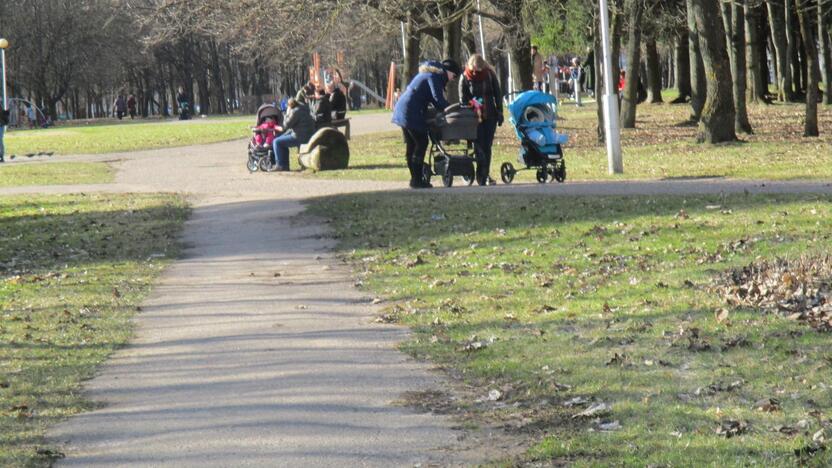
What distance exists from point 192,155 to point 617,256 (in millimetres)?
26544

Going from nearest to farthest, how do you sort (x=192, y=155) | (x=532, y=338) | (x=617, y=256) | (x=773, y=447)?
(x=773, y=447) < (x=532, y=338) < (x=617, y=256) < (x=192, y=155)

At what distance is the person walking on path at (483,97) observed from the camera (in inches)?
860

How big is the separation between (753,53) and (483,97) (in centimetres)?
2446

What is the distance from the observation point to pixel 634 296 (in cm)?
1124

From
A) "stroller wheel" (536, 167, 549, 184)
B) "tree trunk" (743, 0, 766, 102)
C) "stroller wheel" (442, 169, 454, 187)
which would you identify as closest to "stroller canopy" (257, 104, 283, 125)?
"stroller wheel" (442, 169, 454, 187)

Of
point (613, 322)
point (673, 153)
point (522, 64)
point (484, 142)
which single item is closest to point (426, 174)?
point (484, 142)

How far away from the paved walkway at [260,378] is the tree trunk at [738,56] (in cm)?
1834

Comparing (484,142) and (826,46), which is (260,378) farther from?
(826,46)

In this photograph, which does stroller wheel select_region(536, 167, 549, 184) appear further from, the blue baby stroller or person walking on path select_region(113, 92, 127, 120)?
person walking on path select_region(113, 92, 127, 120)

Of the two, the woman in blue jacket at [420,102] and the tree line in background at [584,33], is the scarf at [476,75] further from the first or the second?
the tree line in background at [584,33]

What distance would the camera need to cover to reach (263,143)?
1146 inches

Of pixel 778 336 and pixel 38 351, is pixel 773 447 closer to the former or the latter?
pixel 778 336

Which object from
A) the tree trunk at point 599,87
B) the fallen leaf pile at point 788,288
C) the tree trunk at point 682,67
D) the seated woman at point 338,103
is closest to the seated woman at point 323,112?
the seated woman at point 338,103

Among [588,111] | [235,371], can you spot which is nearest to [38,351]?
[235,371]
